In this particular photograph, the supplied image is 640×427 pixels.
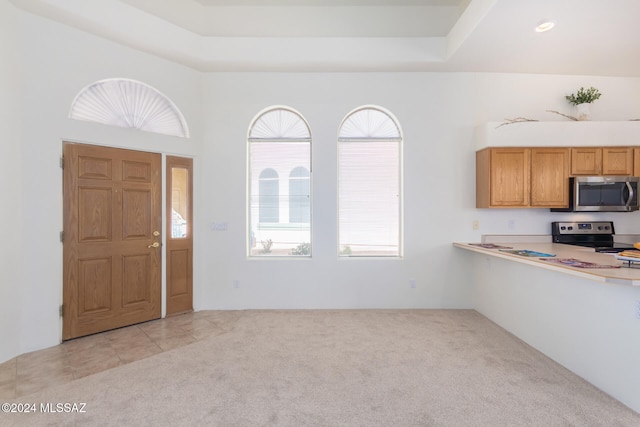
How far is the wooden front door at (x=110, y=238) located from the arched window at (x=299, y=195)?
181 cm

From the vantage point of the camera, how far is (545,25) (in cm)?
313

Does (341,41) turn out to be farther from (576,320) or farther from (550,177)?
(576,320)

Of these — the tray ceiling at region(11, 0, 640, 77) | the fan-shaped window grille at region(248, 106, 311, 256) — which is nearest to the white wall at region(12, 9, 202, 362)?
the tray ceiling at region(11, 0, 640, 77)

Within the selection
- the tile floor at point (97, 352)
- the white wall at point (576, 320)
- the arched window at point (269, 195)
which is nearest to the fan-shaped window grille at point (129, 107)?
the arched window at point (269, 195)

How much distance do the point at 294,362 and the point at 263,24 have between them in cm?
435

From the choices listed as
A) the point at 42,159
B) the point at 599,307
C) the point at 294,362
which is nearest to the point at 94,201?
the point at 42,159

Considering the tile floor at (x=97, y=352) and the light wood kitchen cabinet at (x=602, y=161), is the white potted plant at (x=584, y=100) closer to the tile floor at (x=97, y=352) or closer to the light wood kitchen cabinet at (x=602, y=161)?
the light wood kitchen cabinet at (x=602, y=161)

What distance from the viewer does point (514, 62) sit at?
4031 millimetres

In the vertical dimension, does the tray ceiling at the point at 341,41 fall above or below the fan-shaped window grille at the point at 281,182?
above

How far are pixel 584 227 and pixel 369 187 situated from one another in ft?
9.93

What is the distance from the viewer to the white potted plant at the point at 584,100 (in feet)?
13.6

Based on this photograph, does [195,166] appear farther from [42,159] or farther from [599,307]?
[599,307]

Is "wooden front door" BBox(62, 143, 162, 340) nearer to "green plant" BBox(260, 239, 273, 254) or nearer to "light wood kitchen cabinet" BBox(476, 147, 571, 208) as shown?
"green plant" BBox(260, 239, 273, 254)

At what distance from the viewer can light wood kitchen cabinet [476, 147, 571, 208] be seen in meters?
3.96
